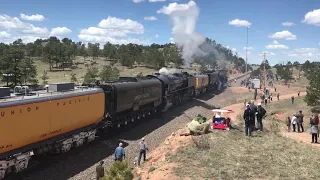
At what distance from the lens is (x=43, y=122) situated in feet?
53.7

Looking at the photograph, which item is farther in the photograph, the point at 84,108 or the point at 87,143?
the point at 87,143

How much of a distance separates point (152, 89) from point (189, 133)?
1134 cm

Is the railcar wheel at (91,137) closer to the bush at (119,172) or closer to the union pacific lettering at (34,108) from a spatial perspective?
the union pacific lettering at (34,108)

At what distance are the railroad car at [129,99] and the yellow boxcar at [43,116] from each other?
212 centimetres

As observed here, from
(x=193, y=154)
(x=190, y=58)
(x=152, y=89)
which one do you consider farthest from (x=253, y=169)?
(x=190, y=58)

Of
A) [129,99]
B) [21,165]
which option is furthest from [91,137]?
[21,165]

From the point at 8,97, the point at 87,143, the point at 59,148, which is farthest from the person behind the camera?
the point at 87,143

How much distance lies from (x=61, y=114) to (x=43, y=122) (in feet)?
5.25

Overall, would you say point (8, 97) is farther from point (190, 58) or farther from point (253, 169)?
point (190, 58)

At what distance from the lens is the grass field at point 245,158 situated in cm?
1338

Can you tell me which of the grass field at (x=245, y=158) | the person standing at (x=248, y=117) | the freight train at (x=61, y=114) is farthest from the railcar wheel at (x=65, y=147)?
the person standing at (x=248, y=117)

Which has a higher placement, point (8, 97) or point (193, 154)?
point (8, 97)

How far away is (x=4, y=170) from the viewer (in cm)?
1434

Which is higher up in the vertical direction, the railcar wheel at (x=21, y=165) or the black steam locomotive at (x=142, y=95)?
the black steam locomotive at (x=142, y=95)
